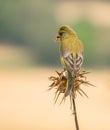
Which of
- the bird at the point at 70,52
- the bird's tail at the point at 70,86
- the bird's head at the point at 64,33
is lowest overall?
the bird's tail at the point at 70,86

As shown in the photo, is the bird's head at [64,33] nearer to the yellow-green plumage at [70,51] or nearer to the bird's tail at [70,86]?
the yellow-green plumage at [70,51]

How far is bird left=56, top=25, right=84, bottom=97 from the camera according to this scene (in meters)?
1.71

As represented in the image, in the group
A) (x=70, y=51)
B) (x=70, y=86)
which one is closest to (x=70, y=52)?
(x=70, y=51)

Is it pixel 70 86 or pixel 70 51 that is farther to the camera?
pixel 70 51

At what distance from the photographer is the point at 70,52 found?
78.2 inches

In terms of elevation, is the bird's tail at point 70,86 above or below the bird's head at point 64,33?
below

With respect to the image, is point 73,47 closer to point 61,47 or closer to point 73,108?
point 61,47

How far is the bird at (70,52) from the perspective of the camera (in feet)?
5.62

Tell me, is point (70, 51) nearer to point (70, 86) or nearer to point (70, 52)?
point (70, 52)

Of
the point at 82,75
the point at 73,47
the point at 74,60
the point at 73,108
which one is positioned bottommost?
the point at 73,108

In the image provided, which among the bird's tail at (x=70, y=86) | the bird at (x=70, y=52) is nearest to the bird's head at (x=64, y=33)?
the bird at (x=70, y=52)

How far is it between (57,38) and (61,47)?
0.24ft

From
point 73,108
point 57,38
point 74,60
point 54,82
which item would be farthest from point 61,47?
point 73,108

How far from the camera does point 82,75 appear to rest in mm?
1647
